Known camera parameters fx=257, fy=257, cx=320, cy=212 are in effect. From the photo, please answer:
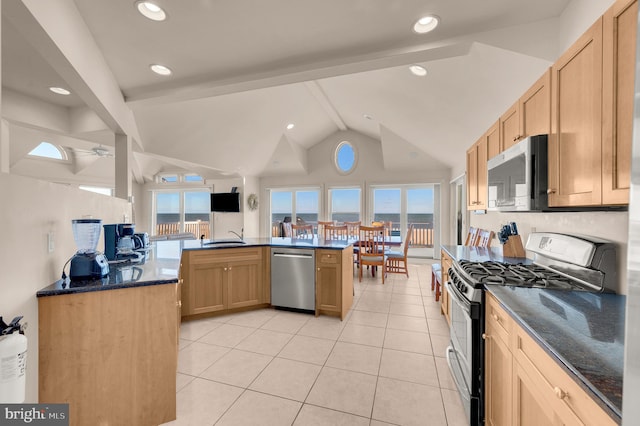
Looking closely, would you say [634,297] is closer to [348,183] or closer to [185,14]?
[185,14]

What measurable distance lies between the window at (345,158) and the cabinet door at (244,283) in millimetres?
4383

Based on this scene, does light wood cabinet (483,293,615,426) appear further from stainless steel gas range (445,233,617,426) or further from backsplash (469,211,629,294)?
backsplash (469,211,629,294)

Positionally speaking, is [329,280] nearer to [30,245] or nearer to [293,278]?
[293,278]

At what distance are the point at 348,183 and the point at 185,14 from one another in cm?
544

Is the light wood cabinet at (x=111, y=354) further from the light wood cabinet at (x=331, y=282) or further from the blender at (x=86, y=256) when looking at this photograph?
the light wood cabinet at (x=331, y=282)

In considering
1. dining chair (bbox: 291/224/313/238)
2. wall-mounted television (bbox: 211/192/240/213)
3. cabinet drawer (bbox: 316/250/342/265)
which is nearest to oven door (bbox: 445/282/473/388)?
cabinet drawer (bbox: 316/250/342/265)

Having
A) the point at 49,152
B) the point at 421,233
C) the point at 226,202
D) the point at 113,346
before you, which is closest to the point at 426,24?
the point at 113,346

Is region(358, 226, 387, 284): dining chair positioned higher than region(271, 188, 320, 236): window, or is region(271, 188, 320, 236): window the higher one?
region(271, 188, 320, 236): window

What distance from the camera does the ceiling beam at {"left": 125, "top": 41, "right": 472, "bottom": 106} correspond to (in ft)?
6.51

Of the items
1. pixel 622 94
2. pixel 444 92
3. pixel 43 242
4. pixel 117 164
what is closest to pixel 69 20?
pixel 43 242

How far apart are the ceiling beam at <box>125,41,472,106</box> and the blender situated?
1.61 m

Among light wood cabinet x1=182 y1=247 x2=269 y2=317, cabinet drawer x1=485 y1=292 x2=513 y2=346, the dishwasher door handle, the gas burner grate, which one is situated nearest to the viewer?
cabinet drawer x1=485 y1=292 x2=513 y2=346

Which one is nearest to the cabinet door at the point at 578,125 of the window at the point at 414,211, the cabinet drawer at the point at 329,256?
the cabinet drawer at the point at 329,256

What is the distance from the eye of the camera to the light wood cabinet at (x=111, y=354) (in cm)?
131
